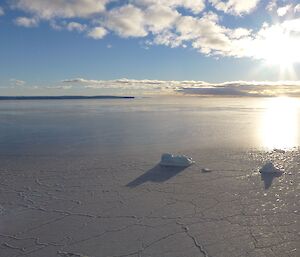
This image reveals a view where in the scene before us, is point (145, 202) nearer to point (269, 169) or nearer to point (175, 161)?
point (175, 161)

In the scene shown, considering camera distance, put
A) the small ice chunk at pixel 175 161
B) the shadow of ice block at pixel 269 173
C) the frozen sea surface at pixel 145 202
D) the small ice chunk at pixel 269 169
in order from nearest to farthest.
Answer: the frozen sea surface at pixel 145 202 → the shadow of ice block at pixel 269 173 → the small ice chunk at pixel 269 169 → the small ice chunk at pixel 175 161

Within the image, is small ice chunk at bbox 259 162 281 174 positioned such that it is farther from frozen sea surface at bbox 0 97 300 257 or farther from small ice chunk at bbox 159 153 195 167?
small ice chunk at bbox 159 153 195 167

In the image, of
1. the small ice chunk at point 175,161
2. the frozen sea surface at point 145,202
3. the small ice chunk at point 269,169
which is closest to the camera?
the frozen sea surface at point 145,202

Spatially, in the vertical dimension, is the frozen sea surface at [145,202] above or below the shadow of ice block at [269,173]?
below

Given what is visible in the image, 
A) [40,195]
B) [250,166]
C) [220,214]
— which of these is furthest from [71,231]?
[250,166]

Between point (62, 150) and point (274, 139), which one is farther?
point (274, 139)

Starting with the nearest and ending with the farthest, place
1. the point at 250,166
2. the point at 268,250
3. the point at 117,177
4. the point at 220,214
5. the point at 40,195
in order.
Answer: the point at 268,250 → the point at 220,214 → the point at 40,195 → the point at 117,177 → the point at 250,166

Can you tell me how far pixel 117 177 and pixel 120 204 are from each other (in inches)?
59.7

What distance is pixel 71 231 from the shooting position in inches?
178

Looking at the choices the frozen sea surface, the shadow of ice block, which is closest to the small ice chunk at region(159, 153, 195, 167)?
the frozen sea surface

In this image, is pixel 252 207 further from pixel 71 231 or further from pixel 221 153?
pixel 221 153

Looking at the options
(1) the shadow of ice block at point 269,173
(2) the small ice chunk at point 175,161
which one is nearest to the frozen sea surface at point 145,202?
(1) the shadow of ice block at point 269,173

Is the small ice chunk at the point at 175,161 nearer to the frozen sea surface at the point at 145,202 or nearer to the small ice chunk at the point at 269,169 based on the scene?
the frozen sea surface at the point at 145,202

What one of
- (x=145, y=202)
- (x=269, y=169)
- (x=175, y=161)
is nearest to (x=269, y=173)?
(x=269, y=169)
